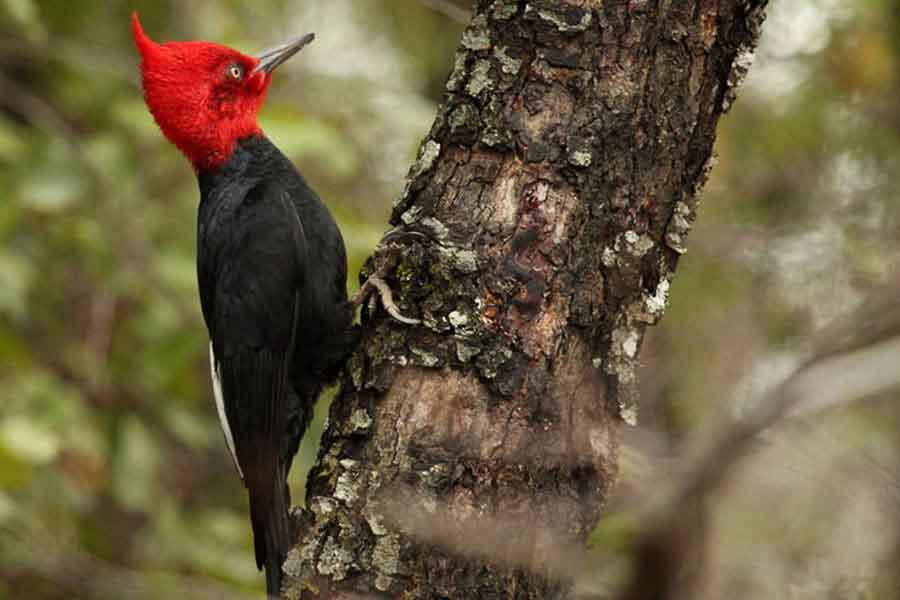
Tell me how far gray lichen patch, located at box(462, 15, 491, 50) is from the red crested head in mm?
1153

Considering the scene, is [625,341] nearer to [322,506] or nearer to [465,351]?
[465,351]

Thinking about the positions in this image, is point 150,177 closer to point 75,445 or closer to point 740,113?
point 75,445

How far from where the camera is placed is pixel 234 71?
11.5 feet

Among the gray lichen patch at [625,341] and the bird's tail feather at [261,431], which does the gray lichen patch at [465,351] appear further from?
the bird's tail feather at [261,431]

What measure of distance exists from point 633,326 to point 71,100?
3200 millimetres

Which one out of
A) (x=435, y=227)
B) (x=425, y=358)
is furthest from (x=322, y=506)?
(x=435, y=227)

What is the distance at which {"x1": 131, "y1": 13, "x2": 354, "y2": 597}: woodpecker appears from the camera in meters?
2.97

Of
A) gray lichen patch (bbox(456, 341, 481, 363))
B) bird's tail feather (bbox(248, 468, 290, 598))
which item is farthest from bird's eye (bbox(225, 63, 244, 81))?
gray lichen patch (bbox(456, 341, 481, 363))

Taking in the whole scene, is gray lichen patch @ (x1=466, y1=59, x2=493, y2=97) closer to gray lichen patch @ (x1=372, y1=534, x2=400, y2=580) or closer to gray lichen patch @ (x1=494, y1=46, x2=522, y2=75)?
gray lichen patch @ (x1=494, y1=46, x2=522, y2=75)

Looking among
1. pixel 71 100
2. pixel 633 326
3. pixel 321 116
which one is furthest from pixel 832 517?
pixel 71 100

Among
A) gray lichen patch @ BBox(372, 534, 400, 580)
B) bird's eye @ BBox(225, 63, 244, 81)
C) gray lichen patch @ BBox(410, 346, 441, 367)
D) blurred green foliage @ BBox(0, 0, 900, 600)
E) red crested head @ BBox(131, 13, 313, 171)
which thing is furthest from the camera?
blurred green foliage @ BBox(0, 0, 900, 600)

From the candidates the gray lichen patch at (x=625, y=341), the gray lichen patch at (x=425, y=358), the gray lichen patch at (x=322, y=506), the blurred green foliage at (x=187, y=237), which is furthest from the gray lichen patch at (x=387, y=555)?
the blurred green foliage at (x=187, y=237)

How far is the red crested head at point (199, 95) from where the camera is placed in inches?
133

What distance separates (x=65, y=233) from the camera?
4102 mm
